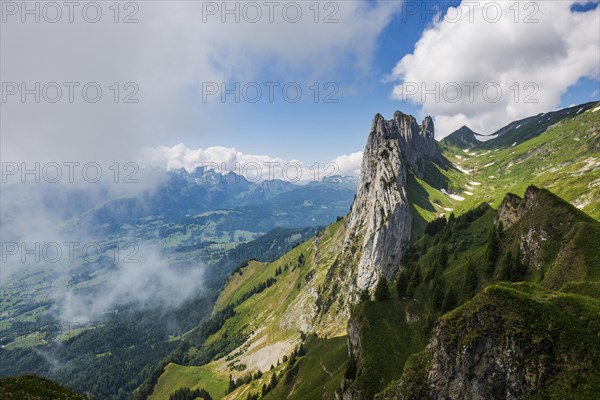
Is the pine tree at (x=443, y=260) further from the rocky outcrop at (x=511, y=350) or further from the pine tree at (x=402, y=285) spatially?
the rocky outcrop at (x=511, y=350)

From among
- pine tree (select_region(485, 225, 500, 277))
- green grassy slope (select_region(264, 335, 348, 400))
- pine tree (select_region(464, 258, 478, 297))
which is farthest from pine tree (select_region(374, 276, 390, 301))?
green grassy slope (select_region(264, 335, 348, 400))

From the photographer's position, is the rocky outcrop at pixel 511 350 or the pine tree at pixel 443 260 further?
the pine tree at pixel 443 260

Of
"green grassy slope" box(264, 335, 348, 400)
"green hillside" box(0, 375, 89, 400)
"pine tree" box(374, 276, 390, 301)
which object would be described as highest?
"green hillside" box(0, 375, 89, 400)

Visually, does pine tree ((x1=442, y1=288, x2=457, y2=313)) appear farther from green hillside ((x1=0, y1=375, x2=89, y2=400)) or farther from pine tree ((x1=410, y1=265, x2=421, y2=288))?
green hillside ((x1=0, y1=375, x2=89, y2=400))

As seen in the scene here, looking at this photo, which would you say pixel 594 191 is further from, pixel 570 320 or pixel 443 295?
pixel 570 320

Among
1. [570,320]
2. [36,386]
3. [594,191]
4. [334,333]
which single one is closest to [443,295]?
[570,320]

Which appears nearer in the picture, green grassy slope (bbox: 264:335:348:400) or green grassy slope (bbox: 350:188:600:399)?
green grassy slope (bbox: 350:188:600:399)

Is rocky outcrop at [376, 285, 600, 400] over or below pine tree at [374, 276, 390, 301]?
over

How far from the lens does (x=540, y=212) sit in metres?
77.8

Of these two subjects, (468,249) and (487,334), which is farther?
(468,249)

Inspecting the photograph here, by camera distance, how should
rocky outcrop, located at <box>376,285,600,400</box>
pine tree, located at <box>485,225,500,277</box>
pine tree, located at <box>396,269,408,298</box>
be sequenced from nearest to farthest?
rocky outcrop, located at <box>376,285,600,400</box>
pine tree, located at <box>485,225,500,277</box>
pine tree, located at <box>396,269,408,298</box>

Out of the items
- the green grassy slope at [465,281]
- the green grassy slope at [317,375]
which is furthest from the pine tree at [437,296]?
the green grassy slope at [317,375]

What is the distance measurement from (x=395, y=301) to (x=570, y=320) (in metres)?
53.3

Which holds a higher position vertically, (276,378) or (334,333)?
(334,333)
